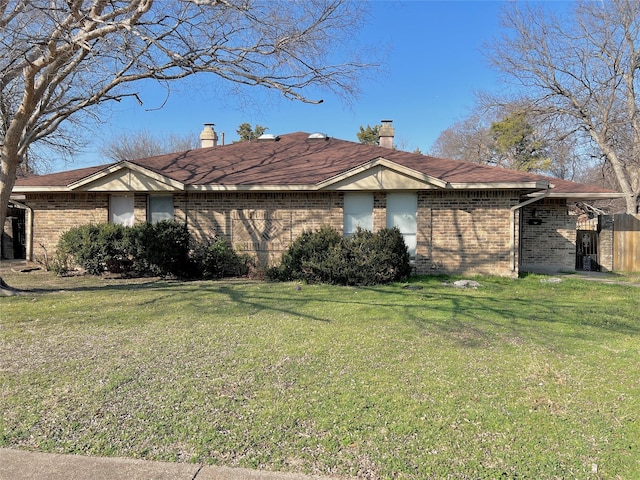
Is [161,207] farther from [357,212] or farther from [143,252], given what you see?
[357,212]

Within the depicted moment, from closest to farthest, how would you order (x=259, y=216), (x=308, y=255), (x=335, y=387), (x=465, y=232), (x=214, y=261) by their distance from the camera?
(x=335, y=387)
(x=308, y=255)
(x=214, y=261)
(x=465, y=232)
(x=259, y=216)

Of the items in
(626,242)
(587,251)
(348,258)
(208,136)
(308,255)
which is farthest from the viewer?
(208,136)

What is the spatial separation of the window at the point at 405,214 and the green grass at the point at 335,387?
4867mm

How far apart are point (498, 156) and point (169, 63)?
27717mm

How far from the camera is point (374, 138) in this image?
38.3 m

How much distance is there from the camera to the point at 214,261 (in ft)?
38.5

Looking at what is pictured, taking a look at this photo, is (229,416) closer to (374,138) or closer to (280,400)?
(280,400)

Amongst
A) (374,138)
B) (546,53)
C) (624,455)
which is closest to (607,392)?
(624,455)

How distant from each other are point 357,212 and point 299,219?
1.74 meters

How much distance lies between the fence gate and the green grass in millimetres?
9251

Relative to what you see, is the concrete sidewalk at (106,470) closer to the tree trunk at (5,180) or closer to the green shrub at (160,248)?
the tree trunk at (5,180)

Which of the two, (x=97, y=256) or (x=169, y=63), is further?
(x=97, y=256)

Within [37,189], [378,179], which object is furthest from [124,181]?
[378,179]

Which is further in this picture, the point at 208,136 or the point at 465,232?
the point at 208,136
